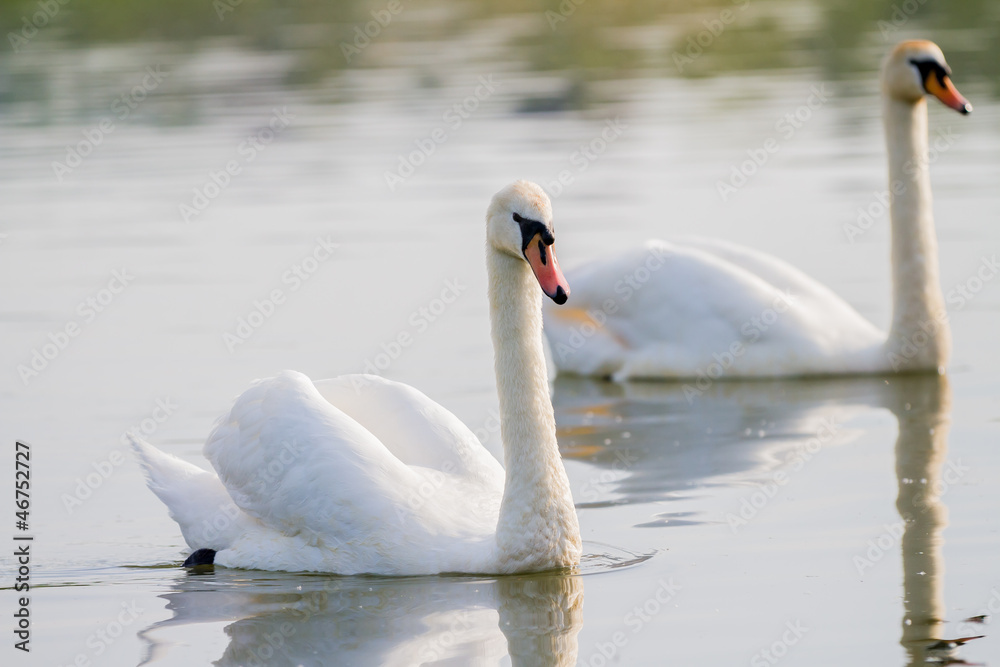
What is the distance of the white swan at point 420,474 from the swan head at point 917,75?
187 inches

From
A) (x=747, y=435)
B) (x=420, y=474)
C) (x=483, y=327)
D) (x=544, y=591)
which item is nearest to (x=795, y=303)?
(x=747, y=435)

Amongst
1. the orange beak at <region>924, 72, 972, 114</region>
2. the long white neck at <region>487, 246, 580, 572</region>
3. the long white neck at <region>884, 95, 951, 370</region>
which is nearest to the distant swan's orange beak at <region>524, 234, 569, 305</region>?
the long white neck at <region>487, 246, 580, 572</region>

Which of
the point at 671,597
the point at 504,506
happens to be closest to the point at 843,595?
the point at 671,597

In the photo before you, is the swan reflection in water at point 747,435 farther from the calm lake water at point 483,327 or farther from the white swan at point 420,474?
the white swan at point 420,474

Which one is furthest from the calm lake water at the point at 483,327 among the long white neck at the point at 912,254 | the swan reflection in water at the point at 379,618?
the long white neck at the point at 912,254

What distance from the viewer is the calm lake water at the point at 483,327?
650cm

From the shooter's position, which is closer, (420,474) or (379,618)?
(379,618)

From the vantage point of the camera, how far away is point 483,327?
40.0ft

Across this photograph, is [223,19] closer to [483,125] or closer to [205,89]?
[205,89]

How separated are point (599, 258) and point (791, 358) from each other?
1.57m

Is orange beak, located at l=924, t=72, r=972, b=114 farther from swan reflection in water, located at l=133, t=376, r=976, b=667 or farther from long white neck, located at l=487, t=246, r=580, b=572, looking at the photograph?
long white neck, located at l=487, t=246, r=580, b=572

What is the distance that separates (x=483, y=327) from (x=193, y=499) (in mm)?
4697

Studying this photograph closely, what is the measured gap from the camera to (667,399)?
10555mm

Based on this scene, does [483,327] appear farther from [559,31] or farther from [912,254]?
[559,31]
